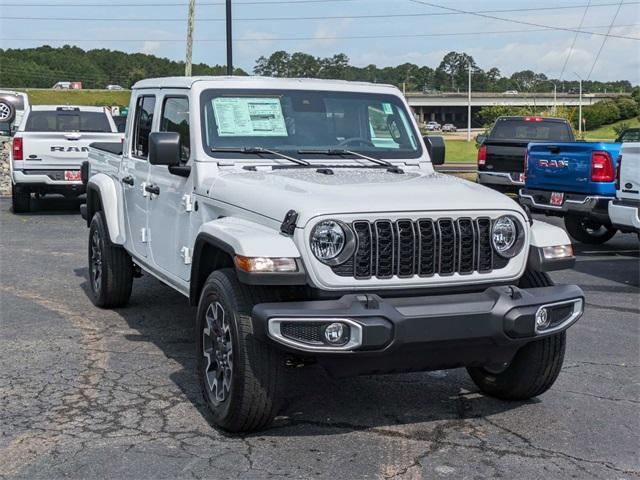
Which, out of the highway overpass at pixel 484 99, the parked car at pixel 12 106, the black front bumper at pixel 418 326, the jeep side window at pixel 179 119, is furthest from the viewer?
the highway overpass at pixel 484 99

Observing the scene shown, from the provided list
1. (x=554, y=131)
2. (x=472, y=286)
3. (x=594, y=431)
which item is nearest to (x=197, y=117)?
(x=472, y=286)

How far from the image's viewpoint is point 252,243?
14.9 ft

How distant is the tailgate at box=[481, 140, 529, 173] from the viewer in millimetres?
16922

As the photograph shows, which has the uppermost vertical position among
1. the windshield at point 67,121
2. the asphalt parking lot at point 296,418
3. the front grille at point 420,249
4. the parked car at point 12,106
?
the parked car at point 12,106

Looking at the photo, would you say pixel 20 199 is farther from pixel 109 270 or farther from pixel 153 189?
pixel 153 189

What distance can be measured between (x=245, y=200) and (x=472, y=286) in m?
1.36

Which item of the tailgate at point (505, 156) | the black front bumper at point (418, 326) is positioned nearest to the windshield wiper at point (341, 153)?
the black front bumper at point (418, 326)

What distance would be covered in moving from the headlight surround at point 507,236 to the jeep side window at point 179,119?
2.19m

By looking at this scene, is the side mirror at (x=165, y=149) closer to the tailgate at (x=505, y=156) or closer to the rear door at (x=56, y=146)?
the rear door at (x=56, y=146)

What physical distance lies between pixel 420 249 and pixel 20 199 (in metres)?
13.1

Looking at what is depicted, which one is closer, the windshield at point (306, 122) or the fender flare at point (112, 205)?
the windshield at point (306, 122)

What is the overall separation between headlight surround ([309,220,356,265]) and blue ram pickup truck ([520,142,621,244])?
7.58 meters

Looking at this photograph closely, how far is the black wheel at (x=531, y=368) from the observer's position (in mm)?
5180

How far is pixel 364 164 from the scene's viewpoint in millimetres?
6004
